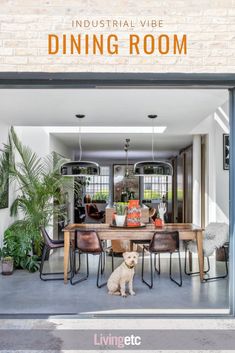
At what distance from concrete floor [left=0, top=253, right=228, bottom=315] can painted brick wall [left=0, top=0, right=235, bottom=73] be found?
2.50 meters

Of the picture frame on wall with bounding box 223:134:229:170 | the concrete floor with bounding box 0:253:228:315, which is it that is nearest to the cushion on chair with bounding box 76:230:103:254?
the concrete floor with bounding box 0:253:228:315

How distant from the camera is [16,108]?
5559 mm

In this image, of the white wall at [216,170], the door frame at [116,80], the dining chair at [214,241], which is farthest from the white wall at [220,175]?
the door frame at [116,80]

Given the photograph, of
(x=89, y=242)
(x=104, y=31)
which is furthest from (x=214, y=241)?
(x=104, y=31)

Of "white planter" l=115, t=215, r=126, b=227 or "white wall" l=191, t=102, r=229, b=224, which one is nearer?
"white planter" l=115, t=215, r=126, b=227

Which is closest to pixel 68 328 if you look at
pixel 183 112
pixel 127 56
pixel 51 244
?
pixel 51 244

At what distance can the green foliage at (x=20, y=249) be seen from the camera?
615cm

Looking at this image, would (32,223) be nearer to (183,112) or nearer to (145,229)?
(145,229)

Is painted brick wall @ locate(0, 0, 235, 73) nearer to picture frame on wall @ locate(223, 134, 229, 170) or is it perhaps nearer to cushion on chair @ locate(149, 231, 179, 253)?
cushion on chair @ locate(149, 231, 179, 253)

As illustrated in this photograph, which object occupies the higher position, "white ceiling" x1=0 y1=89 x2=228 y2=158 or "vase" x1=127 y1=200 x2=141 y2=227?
"white ceiling" x1=0 y1=89 x2=228 y2=158

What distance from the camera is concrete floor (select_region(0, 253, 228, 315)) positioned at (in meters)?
Result: 4.18

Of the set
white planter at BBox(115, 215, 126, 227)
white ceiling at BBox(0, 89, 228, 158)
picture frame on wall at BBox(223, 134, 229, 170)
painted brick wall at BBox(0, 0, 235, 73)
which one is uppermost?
painted brick wall at BBox(0, 0, 235, 73)

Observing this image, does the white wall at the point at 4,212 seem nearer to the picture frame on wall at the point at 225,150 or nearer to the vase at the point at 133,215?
the vase at the point at 133,215

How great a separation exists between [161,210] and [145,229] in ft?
1.92
